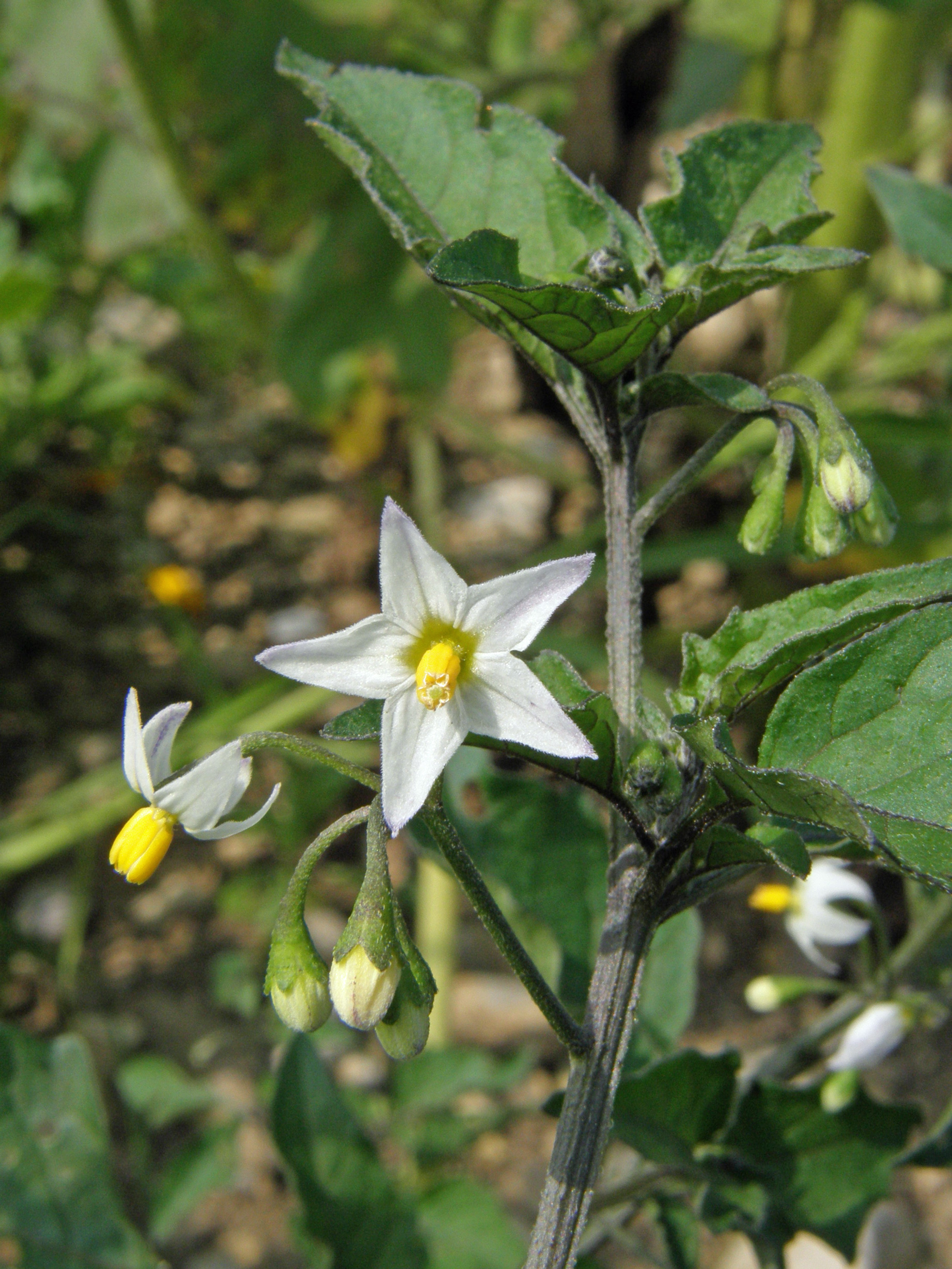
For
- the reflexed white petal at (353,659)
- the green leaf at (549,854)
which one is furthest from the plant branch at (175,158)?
the reflexed white petal at (353,659)

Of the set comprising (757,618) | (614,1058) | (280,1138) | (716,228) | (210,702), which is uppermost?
(716,228)

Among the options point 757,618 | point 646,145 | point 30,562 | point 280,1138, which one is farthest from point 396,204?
point 30,562

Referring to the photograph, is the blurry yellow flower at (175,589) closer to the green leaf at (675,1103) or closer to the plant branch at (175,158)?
the plant branch at (175,158)

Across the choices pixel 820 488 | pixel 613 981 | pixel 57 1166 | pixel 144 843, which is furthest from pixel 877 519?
pixel 57 1166

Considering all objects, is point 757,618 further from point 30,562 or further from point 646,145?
point 30,562

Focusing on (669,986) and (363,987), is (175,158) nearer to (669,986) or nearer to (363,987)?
(669,986)

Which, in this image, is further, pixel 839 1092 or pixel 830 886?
pixel 830 886

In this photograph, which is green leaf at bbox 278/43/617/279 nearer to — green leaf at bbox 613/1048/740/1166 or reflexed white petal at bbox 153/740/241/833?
reflexed white petal at bbox 153/740/241/833
